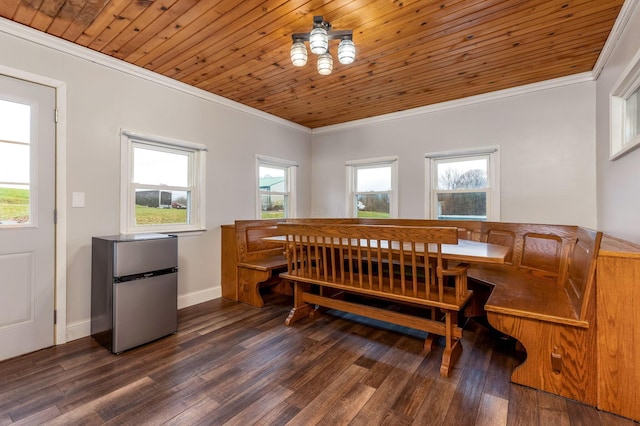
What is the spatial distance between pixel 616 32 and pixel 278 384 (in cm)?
340

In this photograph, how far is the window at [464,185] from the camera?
11.6 ft

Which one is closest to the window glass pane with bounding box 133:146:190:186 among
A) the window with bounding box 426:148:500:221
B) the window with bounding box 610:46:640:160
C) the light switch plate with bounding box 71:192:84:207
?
the light switch plate with bounding box 71:192:84:207

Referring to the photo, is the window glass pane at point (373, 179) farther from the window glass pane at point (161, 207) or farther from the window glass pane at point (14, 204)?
the window glass pane at point (14, 204)

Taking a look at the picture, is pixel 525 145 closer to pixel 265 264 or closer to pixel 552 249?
pixel 552 249

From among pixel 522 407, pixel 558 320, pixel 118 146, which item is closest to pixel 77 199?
pixel 118 146

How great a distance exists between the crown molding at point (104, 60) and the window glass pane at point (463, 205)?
9.33ft

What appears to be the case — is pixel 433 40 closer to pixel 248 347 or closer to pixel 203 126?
pixel 203 126

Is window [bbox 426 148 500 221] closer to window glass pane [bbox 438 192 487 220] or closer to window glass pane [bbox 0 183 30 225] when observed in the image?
window glass pane [bbox 438 192 487 220]

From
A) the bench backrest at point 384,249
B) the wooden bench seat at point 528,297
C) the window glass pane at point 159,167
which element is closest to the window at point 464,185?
the wooden bench seat at point 528,297

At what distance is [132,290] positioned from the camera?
7.58 ft

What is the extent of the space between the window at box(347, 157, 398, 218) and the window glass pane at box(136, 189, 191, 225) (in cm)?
240

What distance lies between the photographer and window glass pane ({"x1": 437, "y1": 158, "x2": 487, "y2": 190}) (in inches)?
144

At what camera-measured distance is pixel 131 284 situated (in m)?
2.30

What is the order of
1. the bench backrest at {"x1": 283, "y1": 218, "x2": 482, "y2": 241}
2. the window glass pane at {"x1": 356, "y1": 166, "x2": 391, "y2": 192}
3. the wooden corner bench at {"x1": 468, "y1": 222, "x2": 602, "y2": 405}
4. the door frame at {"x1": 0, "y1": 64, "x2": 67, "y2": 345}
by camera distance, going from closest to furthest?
the wooden corner bench at {"x1": 468, "y1": 222, "x2": 602, "y2": 405}, the door frame at {"x1": 0, "y1": 64, "x2": 67, "y2": 345}, the bench backrest at {"x1": 283, "y1": 218, "x2": 482, "y2": 241}, the window glass pane at {"x1": 356, "y1": 166, "x2": 391, "y2": 192}
